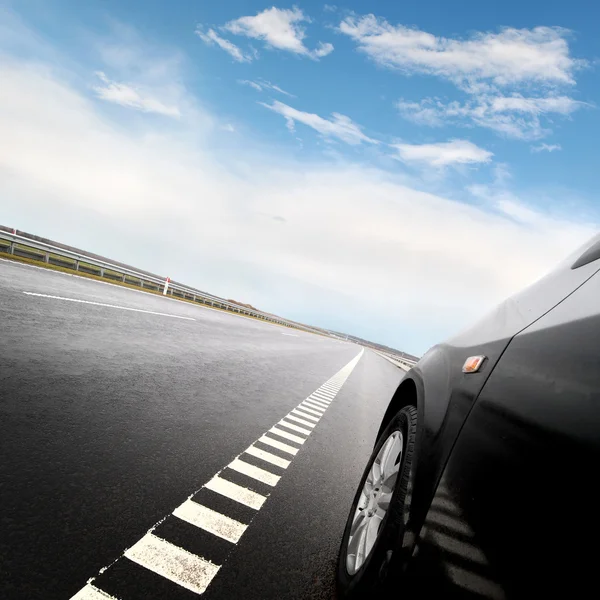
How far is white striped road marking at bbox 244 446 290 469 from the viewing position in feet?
13.9

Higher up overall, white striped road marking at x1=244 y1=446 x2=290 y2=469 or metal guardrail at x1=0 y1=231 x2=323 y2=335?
metal guardrail at x1=0 y1=231 x2=323 y2=335

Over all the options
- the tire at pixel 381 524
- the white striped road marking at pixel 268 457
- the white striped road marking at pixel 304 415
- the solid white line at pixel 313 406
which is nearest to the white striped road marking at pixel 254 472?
the white striped road marking at pixel 268 457

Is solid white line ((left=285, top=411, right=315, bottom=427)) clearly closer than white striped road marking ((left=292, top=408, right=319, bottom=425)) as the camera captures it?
Yes

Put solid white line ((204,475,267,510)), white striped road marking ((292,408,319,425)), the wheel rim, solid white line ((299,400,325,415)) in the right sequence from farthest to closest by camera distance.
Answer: solid white line ((299,400,325,415))
white striped road marking ((292,408,319,425))
solid white line ((204,475,267,510))
the wheel rim

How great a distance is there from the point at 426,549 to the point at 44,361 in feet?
16.8

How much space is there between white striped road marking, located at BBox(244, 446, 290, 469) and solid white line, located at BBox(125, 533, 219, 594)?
6.11 ft

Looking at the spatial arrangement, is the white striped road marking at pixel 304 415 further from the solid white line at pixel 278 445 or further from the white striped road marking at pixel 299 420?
the solid white line at pixel 278 445

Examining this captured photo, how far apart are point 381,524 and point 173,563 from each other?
1139 mm

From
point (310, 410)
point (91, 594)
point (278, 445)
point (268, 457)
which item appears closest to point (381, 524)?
point (91, 594)

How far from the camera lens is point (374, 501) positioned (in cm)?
239

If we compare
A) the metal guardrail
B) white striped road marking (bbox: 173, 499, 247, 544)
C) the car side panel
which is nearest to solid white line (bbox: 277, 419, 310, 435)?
white striped road marking (bbox: 173, 499, 247, 544)

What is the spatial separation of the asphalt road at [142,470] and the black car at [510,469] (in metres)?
0.76

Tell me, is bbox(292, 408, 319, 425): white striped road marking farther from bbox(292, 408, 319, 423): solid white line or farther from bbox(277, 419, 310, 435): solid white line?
bbox(277, 419, 310, 435): solid white line

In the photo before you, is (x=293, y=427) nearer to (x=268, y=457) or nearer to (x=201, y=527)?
(x=268, y=457)
